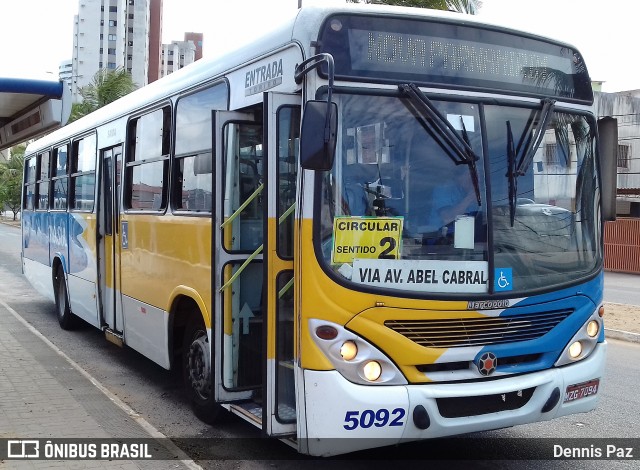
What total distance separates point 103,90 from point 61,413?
72.7 feet

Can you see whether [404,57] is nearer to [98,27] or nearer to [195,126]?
[195,126]

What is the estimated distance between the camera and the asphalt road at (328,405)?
5.73 metres

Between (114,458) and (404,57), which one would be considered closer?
(404,57)

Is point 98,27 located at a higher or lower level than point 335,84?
higher

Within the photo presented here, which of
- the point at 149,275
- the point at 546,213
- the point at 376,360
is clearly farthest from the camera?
the point at 149,275

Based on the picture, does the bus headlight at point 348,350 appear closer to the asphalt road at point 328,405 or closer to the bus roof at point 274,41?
the asphalt road at point 328,405

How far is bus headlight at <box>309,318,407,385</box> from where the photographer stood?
4.62 m

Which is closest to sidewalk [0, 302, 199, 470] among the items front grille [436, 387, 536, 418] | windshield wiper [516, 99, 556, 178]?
front grille [436, 387, 536, 418]

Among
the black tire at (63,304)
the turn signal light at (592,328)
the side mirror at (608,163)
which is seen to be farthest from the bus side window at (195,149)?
the black tire at (63,304)

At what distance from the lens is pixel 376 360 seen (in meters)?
4.65

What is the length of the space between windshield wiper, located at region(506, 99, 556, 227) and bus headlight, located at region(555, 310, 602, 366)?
991 mm

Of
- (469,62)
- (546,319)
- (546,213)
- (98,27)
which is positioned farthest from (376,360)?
(98,27)

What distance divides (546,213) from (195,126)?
3145 millimetres

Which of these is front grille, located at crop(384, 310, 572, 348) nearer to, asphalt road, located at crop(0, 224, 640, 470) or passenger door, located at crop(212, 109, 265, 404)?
asphalt road, located at crop(0, 224, 640, 470)
